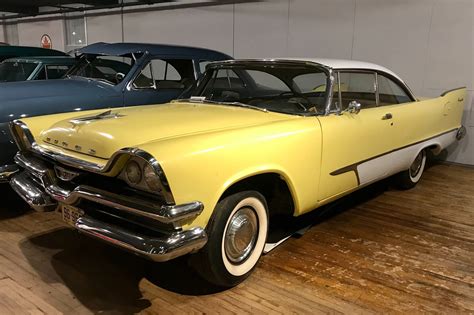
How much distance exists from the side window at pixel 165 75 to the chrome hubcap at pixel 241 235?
291cm

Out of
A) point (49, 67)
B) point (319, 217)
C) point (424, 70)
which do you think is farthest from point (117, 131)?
point (424, 70)

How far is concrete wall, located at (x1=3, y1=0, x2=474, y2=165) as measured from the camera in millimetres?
5922

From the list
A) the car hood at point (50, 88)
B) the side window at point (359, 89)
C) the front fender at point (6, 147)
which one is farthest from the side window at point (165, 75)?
the side window at point (359, 89)

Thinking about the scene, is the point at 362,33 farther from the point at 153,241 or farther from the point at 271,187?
the point at 153,241

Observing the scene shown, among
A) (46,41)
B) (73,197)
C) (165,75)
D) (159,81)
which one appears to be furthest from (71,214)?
(46,41)

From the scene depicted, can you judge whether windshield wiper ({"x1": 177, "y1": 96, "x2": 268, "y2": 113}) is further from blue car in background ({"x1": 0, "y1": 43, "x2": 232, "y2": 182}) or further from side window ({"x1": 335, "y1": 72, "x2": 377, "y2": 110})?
side window ({"x1": 335, "y1": 72, "x2": 377, "y2": 110})

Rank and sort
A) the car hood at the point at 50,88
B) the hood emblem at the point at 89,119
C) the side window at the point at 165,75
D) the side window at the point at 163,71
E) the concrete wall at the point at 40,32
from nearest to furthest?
1. the hood emblem at the point at 89,119
2. the car hood at the point at 50,88
3. the side window at the point at 165,75
4. the side window at the point at 163,71
5. the concrete wall at the point at 40,32

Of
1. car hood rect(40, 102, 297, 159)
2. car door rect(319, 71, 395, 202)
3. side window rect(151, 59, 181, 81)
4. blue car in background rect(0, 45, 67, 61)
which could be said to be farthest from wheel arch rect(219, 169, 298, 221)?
blue car in background rect(0, 45, 67, 61)

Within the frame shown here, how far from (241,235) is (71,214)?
1045mm

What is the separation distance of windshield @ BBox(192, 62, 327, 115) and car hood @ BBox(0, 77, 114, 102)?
1.53 metres

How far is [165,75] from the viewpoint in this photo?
217 inches

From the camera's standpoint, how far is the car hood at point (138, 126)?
97.7 inches

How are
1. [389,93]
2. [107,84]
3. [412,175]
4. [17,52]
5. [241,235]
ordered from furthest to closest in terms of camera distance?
[17,52] → [107,84] → [412,175] → [389,93] → [241,235]

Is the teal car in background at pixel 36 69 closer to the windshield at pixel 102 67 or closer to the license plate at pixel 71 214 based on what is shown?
the windshield at pixel 102 67
